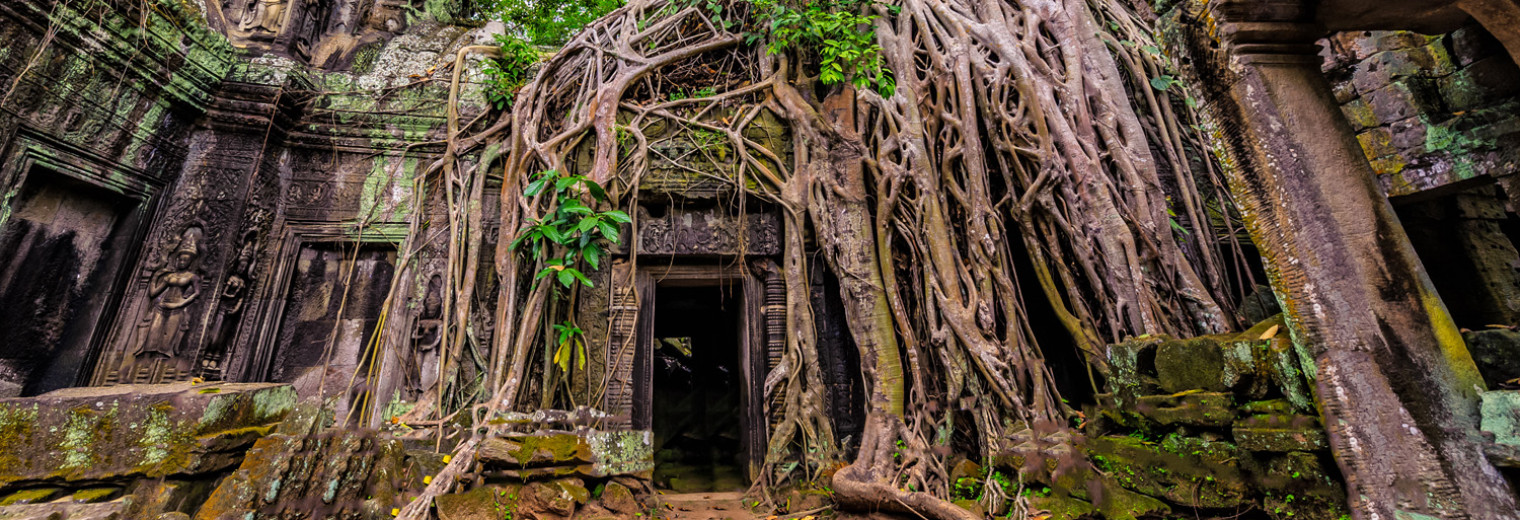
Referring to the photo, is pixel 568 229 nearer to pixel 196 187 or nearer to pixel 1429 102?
pixel 196 187

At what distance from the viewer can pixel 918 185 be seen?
3.53 metres

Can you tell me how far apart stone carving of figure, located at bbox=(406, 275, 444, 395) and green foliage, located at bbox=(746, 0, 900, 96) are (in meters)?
2.98

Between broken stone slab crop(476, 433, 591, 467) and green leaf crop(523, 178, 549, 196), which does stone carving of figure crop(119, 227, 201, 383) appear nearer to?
green leaf crop(523, 178, 549, 196)

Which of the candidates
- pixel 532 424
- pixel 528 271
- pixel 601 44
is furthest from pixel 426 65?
pixel 532 424

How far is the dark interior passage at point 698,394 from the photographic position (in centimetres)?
574

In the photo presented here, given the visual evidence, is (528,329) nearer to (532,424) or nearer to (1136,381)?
(532,424)

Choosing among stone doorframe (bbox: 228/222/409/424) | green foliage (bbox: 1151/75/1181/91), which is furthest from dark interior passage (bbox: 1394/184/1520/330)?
stone doorframe (bbox: 228/222/409/424)

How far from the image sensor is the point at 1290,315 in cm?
155

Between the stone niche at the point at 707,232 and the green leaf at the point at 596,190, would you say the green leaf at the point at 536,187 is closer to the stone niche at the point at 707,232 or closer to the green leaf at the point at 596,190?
the green leaf at the point at 596,190

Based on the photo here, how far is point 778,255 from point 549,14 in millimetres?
4126

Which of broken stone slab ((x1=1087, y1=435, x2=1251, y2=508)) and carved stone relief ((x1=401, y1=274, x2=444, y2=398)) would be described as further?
carved stone relief ((x1=401, y1=274, x2=444, y2=398))

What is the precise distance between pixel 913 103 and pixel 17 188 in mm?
5522

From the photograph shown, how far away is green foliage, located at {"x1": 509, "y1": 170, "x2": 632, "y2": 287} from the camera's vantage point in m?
3.36

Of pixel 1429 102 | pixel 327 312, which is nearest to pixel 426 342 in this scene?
pixel 327 312
